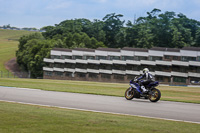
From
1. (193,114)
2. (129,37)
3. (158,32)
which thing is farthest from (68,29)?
(193,114)

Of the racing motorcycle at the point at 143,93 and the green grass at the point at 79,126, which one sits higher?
the racing motorcycle at the point at 143,93

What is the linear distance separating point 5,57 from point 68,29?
4558cm

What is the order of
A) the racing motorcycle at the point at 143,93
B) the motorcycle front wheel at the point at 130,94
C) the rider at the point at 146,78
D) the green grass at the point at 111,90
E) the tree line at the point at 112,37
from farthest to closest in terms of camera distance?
the tree line at the point at 112,37 < the green grass at the point at 111,90 < the motorcycle front wheel at the point at 130,94 < the rider at the point at 146,78 < the racing motorcycle at the point at 143,93

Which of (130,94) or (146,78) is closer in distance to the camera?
(146,78)

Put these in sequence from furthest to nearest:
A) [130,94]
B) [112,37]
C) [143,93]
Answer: [112,37] < [130,94] < [143,93]

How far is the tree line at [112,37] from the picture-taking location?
381ft

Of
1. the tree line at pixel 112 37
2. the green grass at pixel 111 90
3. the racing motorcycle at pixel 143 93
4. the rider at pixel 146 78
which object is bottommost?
the green grass at pixel 111 90

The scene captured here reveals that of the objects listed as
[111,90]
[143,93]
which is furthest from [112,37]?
[143,93]

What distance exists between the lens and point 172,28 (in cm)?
12069

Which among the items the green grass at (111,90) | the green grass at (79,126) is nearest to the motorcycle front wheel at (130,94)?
the green grass at (111,90)

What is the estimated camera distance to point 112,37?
500ft

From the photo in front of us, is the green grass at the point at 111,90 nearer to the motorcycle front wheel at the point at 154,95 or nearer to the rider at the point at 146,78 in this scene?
the motorcycle front wheel at the point at 154,95

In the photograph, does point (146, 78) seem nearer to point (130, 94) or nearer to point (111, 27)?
point (130, 94)

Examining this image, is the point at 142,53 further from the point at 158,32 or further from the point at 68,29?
the point at 68,29
